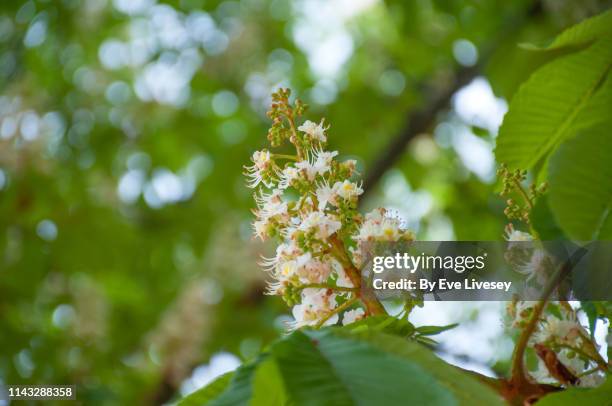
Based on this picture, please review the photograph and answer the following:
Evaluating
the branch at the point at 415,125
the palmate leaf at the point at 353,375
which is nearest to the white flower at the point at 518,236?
the palmate leaf at the point at 353,375

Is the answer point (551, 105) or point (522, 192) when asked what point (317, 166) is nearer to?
point (522, 192)

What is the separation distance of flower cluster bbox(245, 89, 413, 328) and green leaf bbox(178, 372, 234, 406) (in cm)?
16

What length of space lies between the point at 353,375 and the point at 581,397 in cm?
30

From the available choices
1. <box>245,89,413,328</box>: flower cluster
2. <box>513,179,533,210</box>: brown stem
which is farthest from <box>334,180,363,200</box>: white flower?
<box>513,179,533,210</box>: brown stem

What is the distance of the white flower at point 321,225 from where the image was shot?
1.01 meters

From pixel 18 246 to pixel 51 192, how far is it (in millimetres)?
328

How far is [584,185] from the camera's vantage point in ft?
3.12

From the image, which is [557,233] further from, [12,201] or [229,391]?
[12,201]

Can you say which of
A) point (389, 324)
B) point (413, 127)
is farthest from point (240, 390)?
point (413, 127)

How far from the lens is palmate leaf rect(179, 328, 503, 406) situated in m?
0.68

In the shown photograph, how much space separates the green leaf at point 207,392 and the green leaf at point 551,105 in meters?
0.62

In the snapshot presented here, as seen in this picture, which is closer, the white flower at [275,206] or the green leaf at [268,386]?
the green leaf at [268,386]

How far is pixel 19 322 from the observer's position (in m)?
4.07

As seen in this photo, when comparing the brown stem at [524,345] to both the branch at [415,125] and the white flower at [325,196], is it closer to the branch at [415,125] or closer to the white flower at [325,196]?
the white flower at [325,196]
